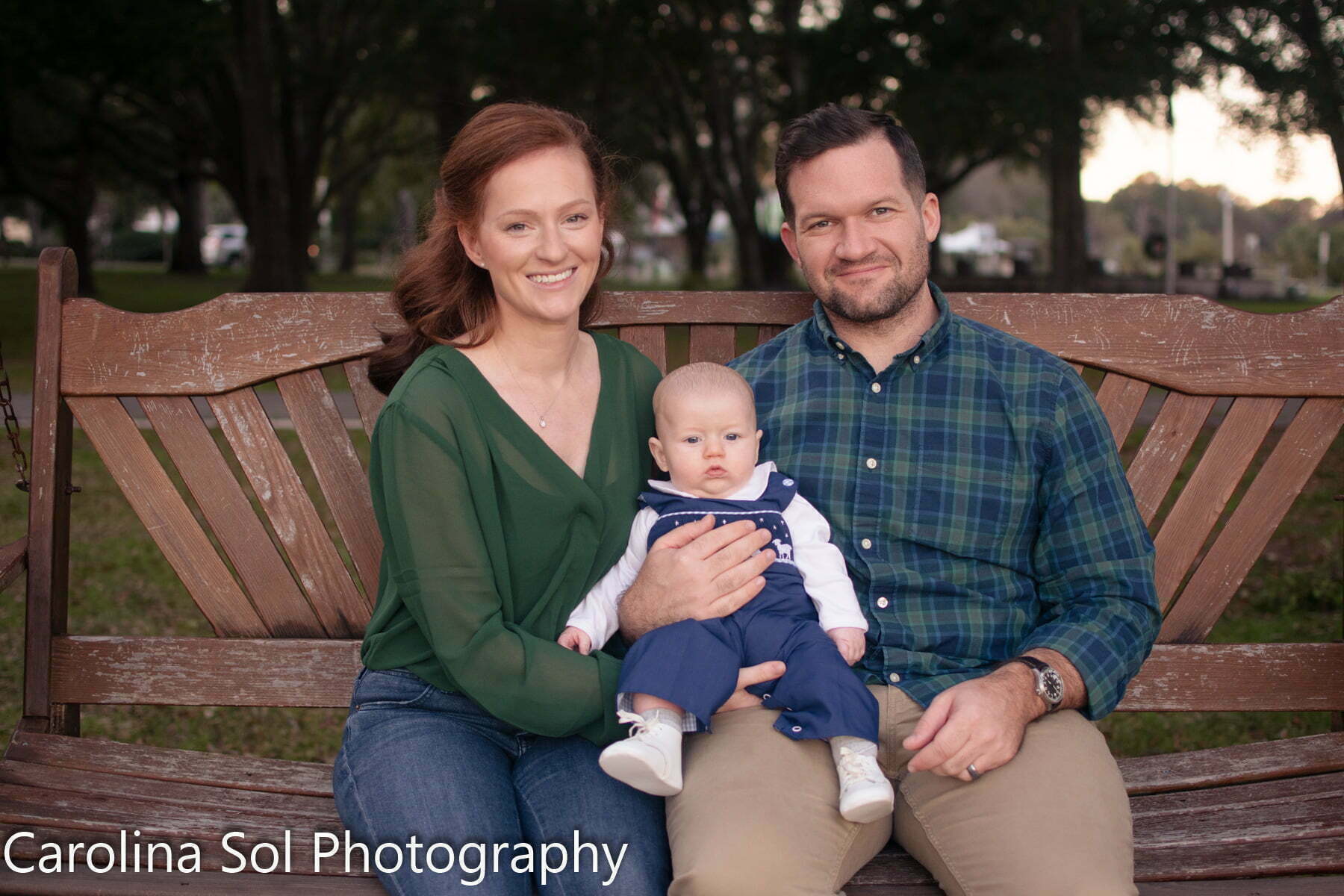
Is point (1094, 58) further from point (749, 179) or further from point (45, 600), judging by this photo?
point (45, 600)

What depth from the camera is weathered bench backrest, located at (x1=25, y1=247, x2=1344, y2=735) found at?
10.9 feet

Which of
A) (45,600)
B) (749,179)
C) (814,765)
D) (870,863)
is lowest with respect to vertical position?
(870,863)

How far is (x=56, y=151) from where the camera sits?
2595 cm

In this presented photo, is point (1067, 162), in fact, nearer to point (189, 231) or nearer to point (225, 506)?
point (225, 506)

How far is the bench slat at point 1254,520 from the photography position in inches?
132

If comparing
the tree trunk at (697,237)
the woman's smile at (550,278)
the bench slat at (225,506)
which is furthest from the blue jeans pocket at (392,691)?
the tree trunk at (697,237)

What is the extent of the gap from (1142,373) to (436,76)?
20.3 metres

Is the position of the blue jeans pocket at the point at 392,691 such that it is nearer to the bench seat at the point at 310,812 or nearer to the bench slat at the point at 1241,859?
the bench seat at the point at 310,812

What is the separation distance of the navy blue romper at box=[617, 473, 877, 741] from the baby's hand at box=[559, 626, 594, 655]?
157 mm

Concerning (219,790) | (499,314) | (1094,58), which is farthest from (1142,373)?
(1094,58)

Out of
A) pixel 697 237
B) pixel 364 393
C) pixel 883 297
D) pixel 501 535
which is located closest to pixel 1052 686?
pixel 883 297

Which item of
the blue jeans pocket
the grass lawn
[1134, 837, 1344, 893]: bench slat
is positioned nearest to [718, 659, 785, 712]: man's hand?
the blue jeans pocket

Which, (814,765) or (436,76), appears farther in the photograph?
(436,76)

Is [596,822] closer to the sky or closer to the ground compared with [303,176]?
closer to the ground
